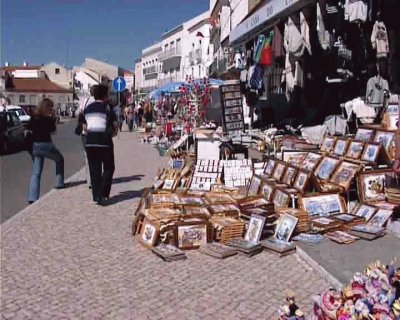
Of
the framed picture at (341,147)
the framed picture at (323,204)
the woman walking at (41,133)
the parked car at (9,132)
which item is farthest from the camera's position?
the parked car at (9,132)

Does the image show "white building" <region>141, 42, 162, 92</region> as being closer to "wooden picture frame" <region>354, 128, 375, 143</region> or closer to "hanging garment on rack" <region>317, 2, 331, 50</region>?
"hanging garment on rack" <region>317, 2, 331, 50</region>

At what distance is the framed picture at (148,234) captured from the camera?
630cm

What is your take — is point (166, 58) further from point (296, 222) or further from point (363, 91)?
point (296, 222)

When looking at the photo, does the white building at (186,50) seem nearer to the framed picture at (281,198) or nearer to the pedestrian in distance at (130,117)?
the pedestrian in distance at (130,117)

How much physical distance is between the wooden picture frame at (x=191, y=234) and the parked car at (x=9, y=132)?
1497 centimetres

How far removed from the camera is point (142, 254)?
607 centimetres

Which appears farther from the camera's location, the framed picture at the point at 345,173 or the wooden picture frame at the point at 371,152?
the wooden picture frame at the point at 371,152

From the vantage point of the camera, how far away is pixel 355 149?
8.18 m

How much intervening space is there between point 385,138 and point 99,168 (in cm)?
442

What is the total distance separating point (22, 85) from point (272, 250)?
87515 millimetres

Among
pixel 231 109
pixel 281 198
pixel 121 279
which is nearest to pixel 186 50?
pixel 231 109

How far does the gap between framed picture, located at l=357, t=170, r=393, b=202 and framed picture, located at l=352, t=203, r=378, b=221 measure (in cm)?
17

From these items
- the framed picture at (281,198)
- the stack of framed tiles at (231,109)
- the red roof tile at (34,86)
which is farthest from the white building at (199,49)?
the framed picture at (281,198)

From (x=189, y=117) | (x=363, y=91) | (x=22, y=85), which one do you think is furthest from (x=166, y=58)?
(x=363, y=91)
